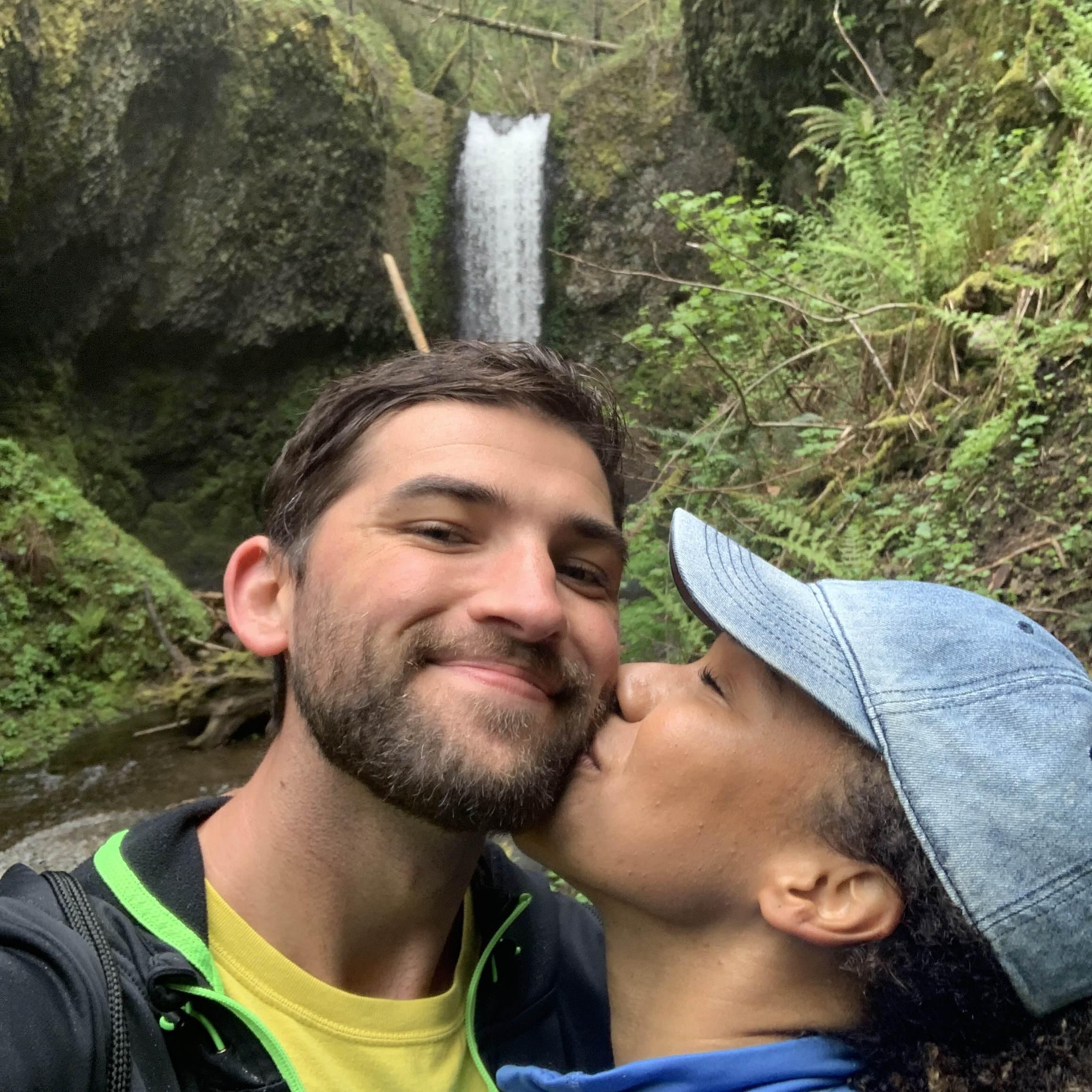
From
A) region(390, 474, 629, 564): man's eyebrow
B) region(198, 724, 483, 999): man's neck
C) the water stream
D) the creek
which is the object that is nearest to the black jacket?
region(198, 724, 483, 999): man's neck

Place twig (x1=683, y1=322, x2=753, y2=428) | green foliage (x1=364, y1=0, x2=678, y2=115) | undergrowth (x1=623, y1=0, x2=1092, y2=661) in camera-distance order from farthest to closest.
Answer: green foliage (x1=364, y1=0, x2=678, y2=115)
twig (x1=683, y1=322, x2=753, y2=428)
undergrowth (x1=623, y1=0, x2=1092, y2=661)

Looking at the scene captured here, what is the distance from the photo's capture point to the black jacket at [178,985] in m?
1.19

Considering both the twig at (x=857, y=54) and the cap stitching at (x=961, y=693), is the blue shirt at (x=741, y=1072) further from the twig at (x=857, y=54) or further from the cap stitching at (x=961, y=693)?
the twig at (x=857, y=54)

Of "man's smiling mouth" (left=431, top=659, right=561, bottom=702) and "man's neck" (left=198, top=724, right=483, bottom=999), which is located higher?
"man's smiling mouth" (left=431, top=659, right=561, bottom=702)

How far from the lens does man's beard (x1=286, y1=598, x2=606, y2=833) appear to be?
154 centimetres

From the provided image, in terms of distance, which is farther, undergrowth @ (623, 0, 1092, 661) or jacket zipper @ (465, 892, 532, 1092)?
undergrowth @ (623, 0, 1092, 661)

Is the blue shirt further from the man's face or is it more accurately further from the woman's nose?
the woman's nose

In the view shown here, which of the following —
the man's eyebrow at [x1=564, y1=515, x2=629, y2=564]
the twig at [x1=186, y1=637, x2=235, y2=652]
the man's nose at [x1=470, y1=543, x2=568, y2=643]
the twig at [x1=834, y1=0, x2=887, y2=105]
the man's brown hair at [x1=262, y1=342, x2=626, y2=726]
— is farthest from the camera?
the twig at [x1=186, y1=637, x2=235, y2=652]

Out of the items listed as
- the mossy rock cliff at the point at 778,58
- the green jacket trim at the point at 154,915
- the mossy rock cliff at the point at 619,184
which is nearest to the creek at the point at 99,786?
the green jacket trim at the point at 154,915

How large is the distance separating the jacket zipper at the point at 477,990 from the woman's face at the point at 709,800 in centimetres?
37

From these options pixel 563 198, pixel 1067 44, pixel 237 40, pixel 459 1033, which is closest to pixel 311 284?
pixel 237 40

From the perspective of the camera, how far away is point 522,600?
5.37ft

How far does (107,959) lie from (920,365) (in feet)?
14.9

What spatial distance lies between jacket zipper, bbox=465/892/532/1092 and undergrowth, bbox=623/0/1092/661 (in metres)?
2.18
